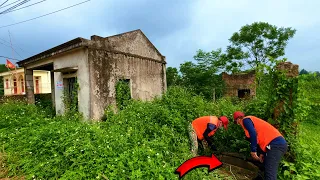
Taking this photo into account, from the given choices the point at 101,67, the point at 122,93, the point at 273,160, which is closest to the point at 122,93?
the point at 122,93

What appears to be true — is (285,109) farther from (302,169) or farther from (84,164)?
(84,164)

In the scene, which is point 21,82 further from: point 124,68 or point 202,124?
point 202,124

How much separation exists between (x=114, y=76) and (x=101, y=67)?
68cm

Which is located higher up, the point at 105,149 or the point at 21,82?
the point at 21,82

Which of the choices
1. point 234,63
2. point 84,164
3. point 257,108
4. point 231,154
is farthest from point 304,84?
point 234,63

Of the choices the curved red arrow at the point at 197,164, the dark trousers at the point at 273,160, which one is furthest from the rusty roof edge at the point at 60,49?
the curved red arrow at the point at 197,164

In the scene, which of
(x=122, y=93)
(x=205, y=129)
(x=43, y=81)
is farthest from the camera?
(x=43, y=81)

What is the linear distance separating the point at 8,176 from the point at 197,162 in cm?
373

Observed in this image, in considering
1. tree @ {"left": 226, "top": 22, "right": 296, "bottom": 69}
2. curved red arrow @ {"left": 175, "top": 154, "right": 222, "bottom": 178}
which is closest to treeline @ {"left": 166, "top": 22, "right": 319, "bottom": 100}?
tree @ {"left": 226, "top": 22, "right": 296, "bottom": 69}

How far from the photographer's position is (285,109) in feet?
13.4

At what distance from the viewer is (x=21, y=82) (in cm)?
2386

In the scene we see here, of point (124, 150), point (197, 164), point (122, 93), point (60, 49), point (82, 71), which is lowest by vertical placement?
point (124, 150)

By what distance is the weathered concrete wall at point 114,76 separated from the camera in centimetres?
728

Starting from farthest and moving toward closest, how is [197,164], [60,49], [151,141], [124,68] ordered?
1. [124,68]
2. [60,49]
3. [151,141]
4. [197,164]
